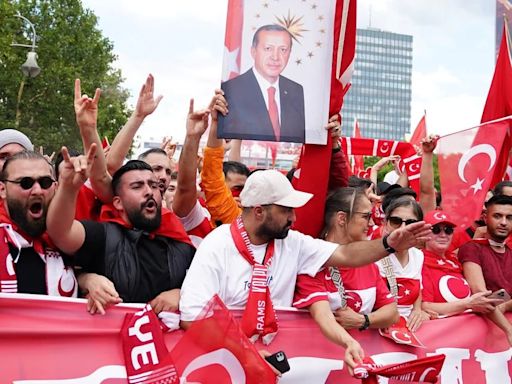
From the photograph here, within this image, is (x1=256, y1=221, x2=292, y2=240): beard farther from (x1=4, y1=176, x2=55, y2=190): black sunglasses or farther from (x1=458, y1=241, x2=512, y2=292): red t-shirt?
(x1=458, y1=241, x2=512, y2=292): red t-shirt

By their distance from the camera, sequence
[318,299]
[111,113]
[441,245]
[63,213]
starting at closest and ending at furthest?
[63,213] → [318,299] → [441,245] → [111,113]

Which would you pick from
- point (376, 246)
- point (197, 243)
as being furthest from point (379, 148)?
point (376, 246)

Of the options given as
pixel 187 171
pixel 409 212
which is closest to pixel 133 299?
pixel 187 171

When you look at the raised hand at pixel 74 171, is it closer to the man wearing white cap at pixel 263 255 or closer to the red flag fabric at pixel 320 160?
the man wearing white cap at pixel 263 255

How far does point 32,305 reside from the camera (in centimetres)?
366

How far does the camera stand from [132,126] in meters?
4.80

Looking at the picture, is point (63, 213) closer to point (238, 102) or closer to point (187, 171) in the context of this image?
point (187, 171)

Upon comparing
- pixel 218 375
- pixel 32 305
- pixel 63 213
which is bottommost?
pixel 218 375

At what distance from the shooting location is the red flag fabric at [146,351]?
3719 mm

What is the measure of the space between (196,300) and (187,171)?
925 mm

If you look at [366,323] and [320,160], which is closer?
[366,323]

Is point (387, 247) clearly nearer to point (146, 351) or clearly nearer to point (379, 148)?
point (146, 351)

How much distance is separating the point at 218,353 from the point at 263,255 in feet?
2.03

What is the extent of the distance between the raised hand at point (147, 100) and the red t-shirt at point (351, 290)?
154 cm
